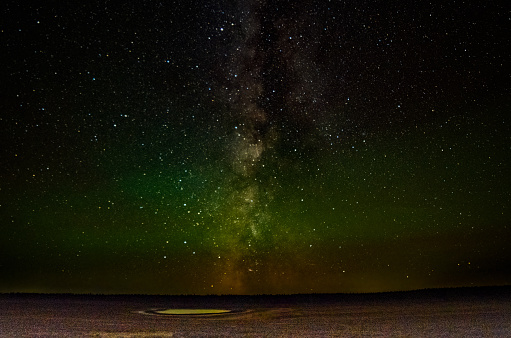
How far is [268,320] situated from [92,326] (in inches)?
90.5

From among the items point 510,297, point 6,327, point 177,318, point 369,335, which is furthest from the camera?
point 510,297

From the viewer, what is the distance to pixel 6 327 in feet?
18.5

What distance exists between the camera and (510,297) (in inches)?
390

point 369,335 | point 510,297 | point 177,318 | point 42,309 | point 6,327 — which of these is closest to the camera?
point 369,335

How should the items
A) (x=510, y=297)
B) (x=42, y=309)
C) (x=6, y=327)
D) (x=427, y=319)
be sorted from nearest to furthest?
(x=6, y=327) → (x=427, y=319) → (x=42, y=309) → (x=510, y=297)

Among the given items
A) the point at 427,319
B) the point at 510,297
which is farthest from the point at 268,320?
the point at 510,297

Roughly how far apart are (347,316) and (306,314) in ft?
2.15

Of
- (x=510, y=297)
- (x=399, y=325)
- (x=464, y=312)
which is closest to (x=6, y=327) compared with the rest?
(x=399, y=325)

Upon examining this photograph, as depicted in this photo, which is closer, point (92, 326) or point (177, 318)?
point (92, 326)

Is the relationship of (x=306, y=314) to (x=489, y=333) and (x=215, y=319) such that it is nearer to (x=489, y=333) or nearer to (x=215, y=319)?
(x=215, y=319)

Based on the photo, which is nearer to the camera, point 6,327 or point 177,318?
point 6,327

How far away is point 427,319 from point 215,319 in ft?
9.70

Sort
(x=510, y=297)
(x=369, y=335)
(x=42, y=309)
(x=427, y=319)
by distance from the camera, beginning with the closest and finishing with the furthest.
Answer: (x=369, y=335), (x=427, y=319), (x=42, y=309), (x=510, y=297)

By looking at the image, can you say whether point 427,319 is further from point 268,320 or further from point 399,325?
point 268,320
